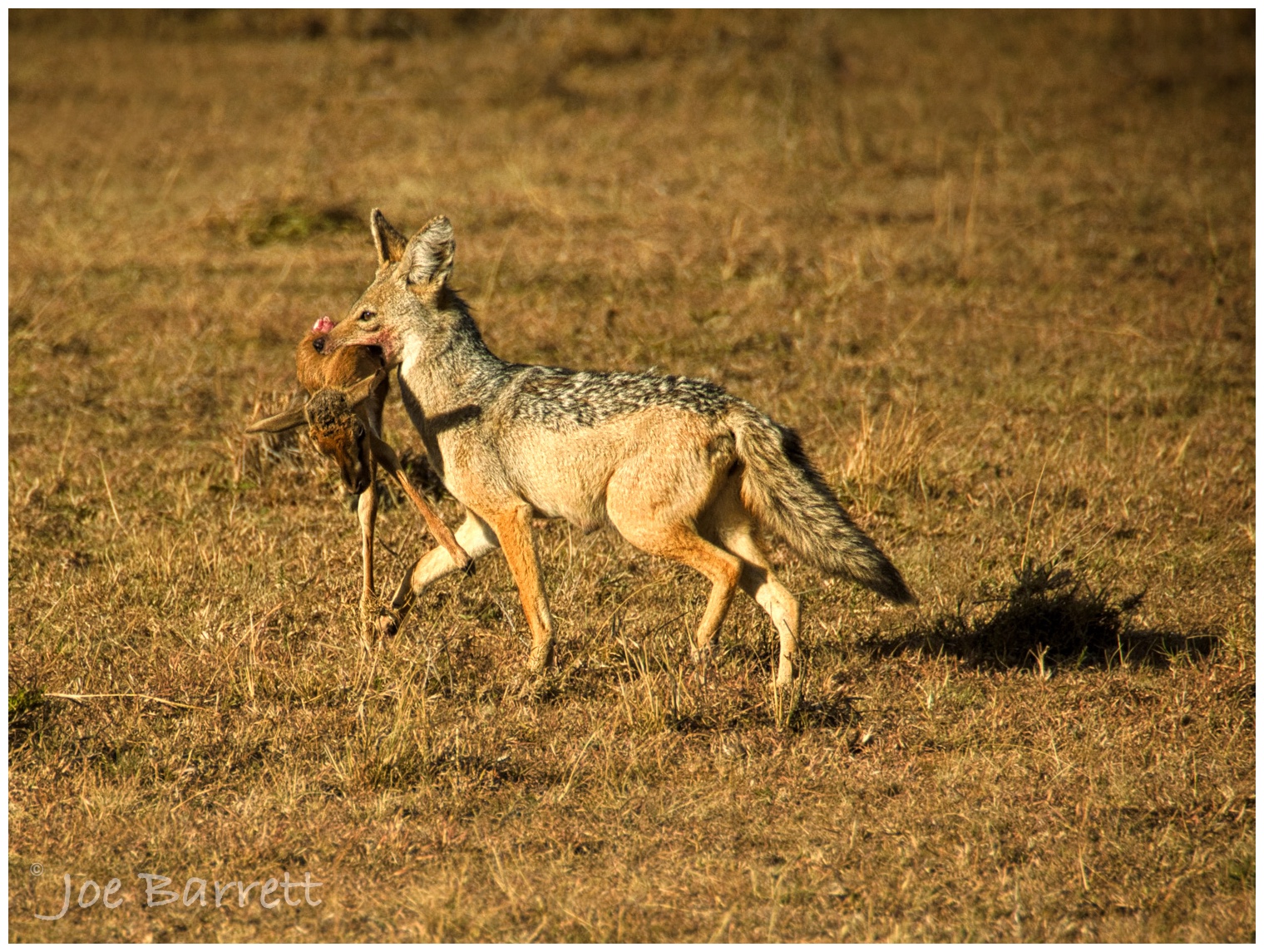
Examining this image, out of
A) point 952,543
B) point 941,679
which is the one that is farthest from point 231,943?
point 952,543

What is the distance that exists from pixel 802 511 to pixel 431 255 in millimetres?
1998

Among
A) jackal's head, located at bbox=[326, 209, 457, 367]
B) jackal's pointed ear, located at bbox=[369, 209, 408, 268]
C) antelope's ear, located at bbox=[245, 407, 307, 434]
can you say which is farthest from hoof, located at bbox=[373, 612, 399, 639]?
jackal's pointed ear, located at bbox=[369, 209, 408, 268]

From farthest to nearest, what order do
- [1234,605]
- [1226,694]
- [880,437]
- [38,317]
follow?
1. [38,317]
2. [880,437]
3. [1234,605]
4. [1226,694]

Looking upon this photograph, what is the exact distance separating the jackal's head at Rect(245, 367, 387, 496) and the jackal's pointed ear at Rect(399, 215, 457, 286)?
0.67 metres

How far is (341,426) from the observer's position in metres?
5.13

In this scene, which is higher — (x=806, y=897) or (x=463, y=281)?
(x=463, y=281)

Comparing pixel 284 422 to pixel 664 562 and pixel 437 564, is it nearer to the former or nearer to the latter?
pixel 437 564

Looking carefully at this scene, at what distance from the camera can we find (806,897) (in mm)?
4105

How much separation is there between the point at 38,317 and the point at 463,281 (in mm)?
3394

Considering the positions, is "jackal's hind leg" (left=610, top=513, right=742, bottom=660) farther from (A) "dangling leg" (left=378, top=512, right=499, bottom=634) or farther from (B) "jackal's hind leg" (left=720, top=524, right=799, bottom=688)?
(A) "dangling leg" (left=378, top=512, right=499, bottom=634)

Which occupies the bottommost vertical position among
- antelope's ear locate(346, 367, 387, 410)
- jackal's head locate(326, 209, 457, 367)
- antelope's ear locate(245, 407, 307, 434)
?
antelope's ear locate(245, 407, 307, 434)

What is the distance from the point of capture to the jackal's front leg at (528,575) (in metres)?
5.53

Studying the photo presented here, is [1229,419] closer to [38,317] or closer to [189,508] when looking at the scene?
[189,508]

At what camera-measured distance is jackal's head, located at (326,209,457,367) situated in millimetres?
5855
